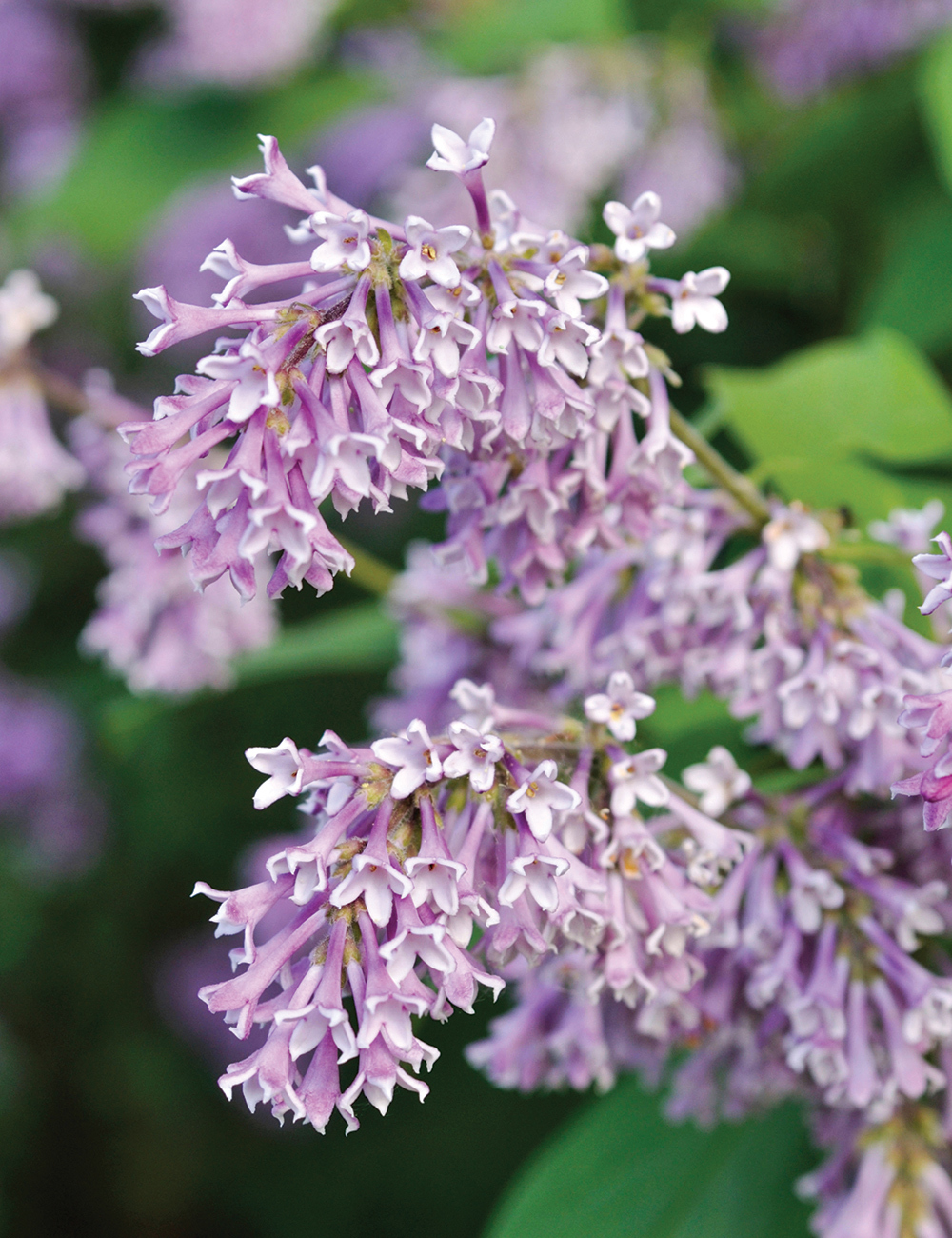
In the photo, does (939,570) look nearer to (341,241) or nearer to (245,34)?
(341,241)

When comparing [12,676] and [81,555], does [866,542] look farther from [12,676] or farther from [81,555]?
[12,676]

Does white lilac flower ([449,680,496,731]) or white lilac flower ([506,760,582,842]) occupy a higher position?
white lilac flower ([506,760,582,842])

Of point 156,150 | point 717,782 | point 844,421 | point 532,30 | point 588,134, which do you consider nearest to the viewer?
point 717,782

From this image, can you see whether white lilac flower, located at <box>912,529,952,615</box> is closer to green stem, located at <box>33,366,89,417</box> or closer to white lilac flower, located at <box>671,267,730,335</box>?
white lilac flower, located at <box>671,267,730,335</box>

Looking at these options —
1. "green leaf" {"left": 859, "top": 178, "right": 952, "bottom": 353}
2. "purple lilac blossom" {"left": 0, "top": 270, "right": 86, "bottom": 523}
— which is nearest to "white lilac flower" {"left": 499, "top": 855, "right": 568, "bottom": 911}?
"purple lilac blossom" {"left": 0, "top": 270, "right": 86, "bottom": 523}

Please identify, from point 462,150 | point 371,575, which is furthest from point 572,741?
point 371,575

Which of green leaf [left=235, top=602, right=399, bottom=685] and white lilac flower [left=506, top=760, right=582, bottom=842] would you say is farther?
green leaf [left=235, top=602, right=399, bottom=685]

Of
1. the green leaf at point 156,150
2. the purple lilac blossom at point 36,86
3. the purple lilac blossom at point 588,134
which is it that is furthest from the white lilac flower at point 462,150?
the purple lilac blossom at point 36,86
